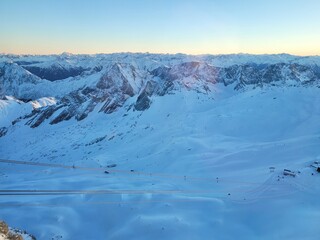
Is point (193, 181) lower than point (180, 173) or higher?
higher

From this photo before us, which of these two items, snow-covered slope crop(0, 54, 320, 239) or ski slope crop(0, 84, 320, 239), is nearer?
ski slope crop(0, 84, 320, 239)

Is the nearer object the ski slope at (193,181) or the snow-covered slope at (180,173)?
the ski slope at (193,181)

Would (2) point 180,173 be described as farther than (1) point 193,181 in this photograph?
Yes
